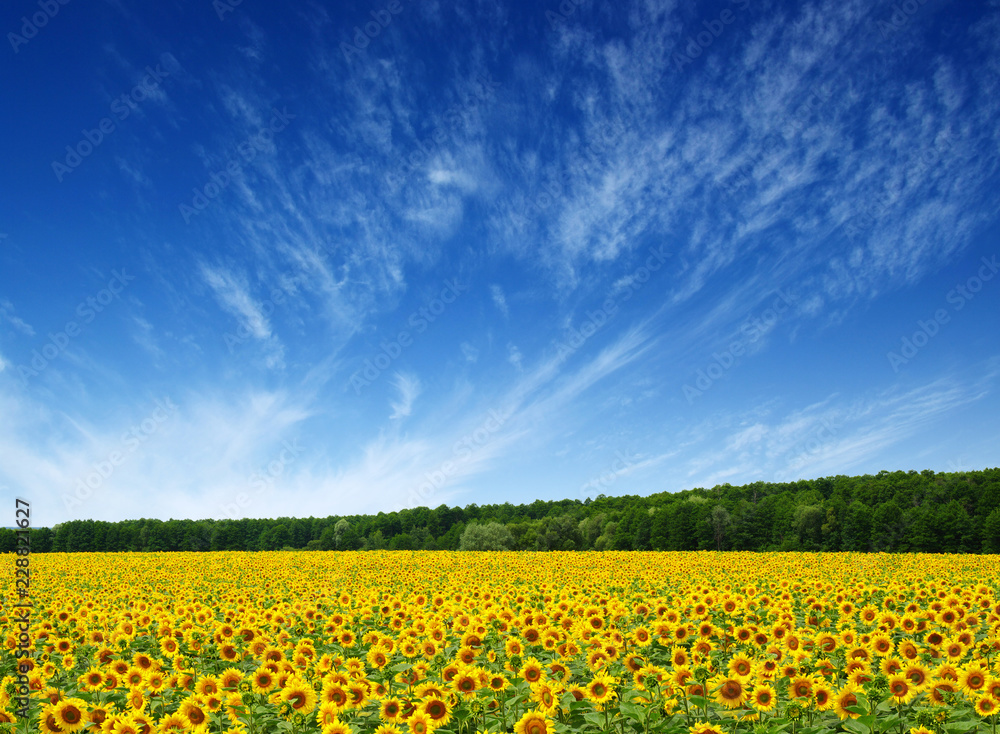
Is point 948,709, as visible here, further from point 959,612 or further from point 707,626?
point 959,612

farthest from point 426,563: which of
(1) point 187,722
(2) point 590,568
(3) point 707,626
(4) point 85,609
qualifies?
(1) point 187,722

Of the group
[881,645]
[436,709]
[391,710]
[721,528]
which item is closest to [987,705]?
[881,645]

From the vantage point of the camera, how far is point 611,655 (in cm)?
871

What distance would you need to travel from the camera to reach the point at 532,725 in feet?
21.4

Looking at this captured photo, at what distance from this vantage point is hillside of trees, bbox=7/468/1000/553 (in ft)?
257

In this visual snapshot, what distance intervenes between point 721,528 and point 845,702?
92.6 metres

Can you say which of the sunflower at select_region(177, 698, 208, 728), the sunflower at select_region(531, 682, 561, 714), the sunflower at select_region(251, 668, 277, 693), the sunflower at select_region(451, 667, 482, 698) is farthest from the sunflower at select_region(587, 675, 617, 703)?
the sunflower at select_region(177, 698, 208, 728)

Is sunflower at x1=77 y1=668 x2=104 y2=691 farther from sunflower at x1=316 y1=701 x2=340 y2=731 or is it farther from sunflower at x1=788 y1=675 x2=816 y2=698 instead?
sunflower at x1=788 y1=675 x2=816 y2=698

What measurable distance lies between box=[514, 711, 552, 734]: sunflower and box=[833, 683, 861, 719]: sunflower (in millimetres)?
3379

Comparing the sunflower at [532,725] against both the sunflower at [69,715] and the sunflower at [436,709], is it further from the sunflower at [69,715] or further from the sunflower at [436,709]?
the sunflower at [69,715]

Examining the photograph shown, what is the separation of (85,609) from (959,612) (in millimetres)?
17907

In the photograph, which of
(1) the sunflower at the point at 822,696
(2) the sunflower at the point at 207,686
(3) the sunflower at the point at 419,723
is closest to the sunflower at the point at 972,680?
(1) the sunflower at the point at 822,696

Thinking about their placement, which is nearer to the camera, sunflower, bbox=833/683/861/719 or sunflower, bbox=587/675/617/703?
sunflower, bbox=833/683/861/719

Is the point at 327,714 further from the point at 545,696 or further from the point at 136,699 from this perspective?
the point at 136,699
